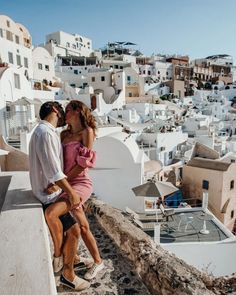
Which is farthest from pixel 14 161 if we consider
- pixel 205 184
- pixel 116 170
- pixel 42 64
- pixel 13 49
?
pixel 42 64

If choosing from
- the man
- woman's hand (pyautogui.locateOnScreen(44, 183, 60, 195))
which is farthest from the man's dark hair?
woman's hand (pyautogui.locateOnScreen(44, 183, 60, 195))

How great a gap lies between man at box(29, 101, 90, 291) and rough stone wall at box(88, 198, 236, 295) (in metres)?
0.83

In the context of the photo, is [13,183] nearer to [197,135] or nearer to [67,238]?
[67,238]

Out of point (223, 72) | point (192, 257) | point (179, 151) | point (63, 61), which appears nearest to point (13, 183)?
point (192, 257)

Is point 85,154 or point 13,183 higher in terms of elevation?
point 85,154

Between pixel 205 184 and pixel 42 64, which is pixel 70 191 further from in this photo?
pixel 42 64

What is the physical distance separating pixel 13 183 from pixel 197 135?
27620 mm

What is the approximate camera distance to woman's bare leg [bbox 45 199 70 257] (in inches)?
98.3

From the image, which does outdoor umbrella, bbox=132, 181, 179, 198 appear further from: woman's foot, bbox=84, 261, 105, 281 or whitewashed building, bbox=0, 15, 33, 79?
whitewashed building, bbox=0, 15, 33, 79

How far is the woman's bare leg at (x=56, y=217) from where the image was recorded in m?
2.50

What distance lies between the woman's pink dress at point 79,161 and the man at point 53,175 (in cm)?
15

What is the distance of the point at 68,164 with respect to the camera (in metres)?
2.80

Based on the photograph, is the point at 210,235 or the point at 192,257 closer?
the point at 192,257

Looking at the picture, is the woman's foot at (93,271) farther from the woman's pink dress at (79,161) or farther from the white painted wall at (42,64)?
the white painted wall at (42,64)
